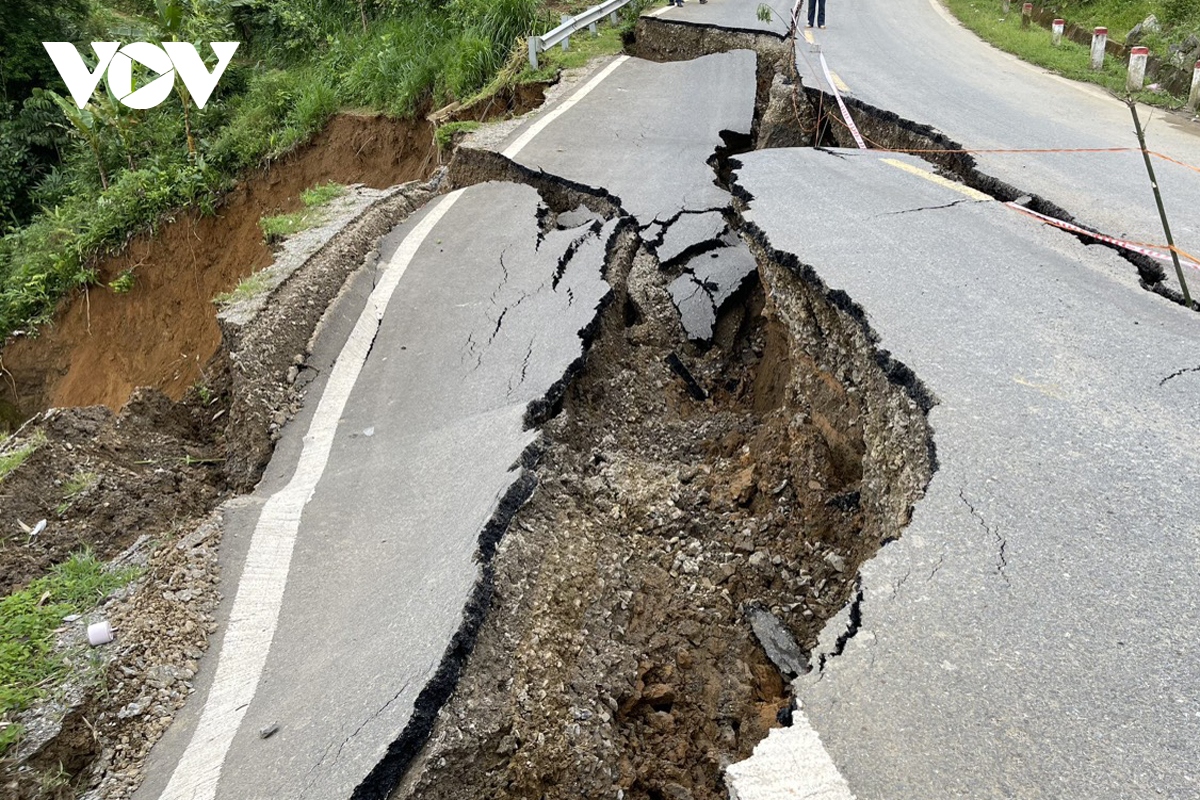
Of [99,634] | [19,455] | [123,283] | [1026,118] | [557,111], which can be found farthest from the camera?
[123,283]

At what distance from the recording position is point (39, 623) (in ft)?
10.7

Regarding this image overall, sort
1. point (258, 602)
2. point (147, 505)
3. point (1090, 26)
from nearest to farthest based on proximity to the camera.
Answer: point (258, 602) → point (147, 505) → point (1090, 26)

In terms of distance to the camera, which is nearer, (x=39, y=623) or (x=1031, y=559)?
(x=1031, y=559)

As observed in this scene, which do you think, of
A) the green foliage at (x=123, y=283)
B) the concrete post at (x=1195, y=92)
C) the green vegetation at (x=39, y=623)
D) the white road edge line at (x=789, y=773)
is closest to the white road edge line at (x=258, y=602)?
the green vegetation at (x=39, y=623)

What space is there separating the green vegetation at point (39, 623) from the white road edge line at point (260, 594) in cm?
59

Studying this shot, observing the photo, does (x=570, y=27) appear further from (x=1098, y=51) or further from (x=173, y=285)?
(x=1098, y=51)

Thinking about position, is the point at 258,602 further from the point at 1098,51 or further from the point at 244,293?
the point at 1098,51

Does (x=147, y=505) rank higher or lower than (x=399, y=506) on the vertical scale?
lower

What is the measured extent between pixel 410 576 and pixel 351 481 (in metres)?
0.96

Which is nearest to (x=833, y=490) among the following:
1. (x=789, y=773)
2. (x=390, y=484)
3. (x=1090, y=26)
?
(x=789, y=773)

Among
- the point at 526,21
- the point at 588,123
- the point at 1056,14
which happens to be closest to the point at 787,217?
the point at 588,123

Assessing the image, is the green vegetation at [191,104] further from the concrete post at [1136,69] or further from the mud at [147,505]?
the concrete post at [1136,69]

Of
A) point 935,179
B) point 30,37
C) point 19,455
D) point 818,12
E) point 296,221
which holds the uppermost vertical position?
point 818,12

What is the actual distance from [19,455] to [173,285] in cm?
784
